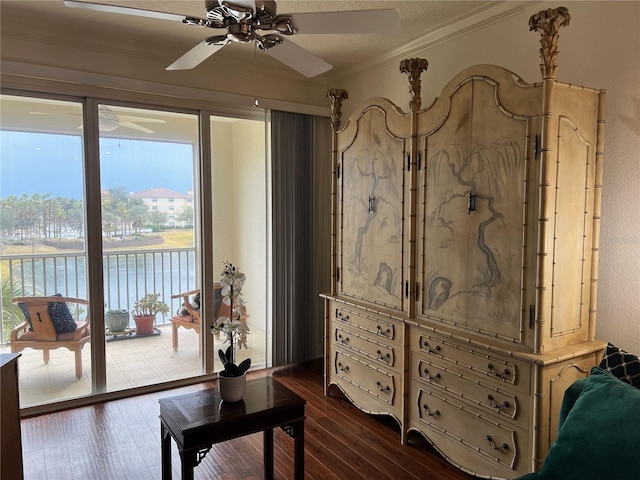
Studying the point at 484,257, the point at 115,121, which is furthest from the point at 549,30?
the point at 115,121

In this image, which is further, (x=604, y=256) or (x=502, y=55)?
(x=502, y=55)

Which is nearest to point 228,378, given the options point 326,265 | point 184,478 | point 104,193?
point 184,478

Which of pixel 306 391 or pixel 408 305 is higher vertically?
pixel 408 305

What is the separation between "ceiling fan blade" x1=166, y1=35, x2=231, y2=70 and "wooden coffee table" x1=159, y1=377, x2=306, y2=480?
65.2 inches

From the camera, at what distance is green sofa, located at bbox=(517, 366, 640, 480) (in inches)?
54.7

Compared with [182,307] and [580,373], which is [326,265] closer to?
[182,307]

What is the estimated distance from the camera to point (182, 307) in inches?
151

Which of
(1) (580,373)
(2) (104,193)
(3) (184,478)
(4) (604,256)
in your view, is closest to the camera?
(3) (184,478)

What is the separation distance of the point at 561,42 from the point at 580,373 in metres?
1.75

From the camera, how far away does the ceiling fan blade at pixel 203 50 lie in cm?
194

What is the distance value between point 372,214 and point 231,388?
4.88ft

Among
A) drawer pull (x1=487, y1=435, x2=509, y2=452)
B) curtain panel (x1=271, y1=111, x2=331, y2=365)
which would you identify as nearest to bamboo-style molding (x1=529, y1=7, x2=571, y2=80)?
drawer pull (x1=487, y1=435, x2=509, y2=452)

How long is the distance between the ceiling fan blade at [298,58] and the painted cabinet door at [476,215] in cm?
75

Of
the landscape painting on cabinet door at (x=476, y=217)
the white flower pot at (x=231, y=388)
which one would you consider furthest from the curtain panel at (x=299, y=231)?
the white flower pot at (x=231, y=388)
